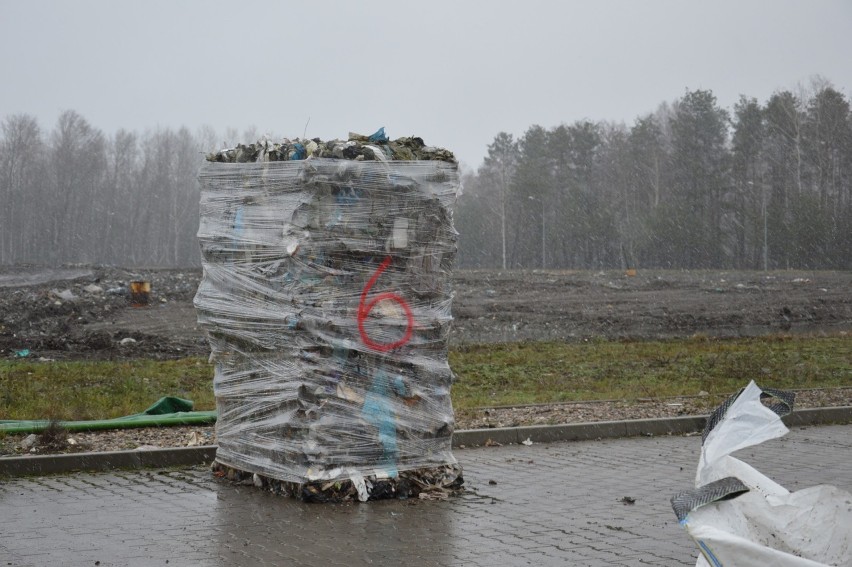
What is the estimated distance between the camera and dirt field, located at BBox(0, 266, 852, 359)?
2255cm

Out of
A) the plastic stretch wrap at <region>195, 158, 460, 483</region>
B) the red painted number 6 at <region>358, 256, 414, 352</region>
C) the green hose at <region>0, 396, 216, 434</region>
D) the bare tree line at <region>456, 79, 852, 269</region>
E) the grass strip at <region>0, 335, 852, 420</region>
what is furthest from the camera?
the bare tree line at <region>456, 79, 852, 269</region>

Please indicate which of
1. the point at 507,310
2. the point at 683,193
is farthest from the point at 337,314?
the point at 683,193

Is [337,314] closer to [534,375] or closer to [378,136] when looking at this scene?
[378,136]

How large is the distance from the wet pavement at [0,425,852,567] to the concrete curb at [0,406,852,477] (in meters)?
0.25

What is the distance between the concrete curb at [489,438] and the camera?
905 cm

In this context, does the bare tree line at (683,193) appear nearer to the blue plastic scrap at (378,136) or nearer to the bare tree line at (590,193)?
the bare tree line at (590,193)

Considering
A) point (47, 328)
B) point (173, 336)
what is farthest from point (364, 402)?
point (47, 328)

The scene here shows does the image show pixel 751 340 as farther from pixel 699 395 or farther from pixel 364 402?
pixel 364 402

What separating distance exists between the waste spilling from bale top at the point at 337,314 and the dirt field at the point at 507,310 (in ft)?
40.9

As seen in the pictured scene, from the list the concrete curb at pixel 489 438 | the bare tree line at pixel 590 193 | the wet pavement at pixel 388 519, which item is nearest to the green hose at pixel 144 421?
the concrete curb at pixel 489 438

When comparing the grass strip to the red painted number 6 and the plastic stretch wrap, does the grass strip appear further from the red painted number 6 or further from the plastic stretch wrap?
the red painted number 6

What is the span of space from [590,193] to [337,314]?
70114 millimetres

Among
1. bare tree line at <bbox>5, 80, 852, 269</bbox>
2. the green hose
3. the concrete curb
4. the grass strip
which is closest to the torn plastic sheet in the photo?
the concrete curb

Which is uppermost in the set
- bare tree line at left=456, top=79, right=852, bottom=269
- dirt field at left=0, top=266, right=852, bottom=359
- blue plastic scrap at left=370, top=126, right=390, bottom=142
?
bare tree line at left=456, top=79, right=852, bottom=269
